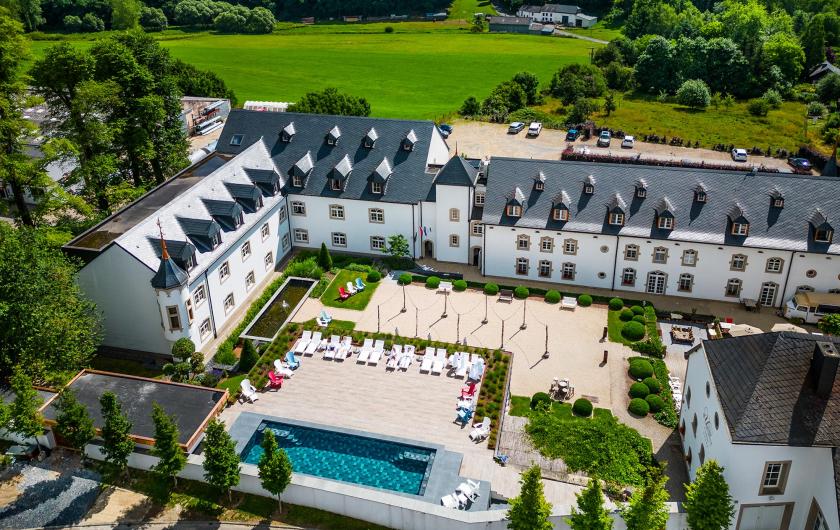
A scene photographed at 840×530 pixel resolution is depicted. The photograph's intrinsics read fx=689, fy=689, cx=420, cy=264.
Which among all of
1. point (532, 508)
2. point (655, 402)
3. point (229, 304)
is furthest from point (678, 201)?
point (229, 304)

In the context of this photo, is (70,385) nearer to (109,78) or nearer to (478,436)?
(478,436)

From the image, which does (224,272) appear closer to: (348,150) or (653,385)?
(348,150)

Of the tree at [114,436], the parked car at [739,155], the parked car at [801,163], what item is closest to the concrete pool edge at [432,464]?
the tree at [114,436]

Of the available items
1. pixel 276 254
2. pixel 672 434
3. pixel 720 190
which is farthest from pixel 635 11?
pixel 672 434

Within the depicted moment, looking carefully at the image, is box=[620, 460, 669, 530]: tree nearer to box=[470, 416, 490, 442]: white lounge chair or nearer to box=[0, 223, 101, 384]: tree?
box=[470, 416, 490, 442]: white lounge chair

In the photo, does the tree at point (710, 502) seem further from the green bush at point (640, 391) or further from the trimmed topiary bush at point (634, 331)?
the trimmed topiary bush at point (634, 331)
